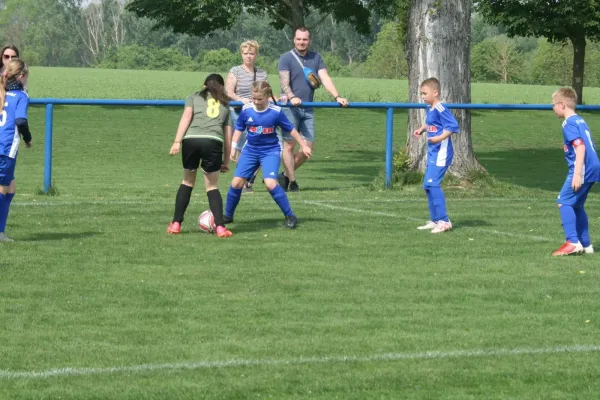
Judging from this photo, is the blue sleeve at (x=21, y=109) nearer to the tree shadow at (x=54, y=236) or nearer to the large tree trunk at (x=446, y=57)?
the tree shadow at (x=54, y=236)

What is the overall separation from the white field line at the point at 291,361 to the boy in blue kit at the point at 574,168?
3580mm

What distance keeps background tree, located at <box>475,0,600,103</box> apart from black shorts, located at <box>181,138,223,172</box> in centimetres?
4027

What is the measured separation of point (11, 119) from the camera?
36.8 feet

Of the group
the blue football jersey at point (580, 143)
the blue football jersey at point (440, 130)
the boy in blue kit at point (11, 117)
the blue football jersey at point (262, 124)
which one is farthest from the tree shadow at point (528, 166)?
the boy in blue kit at point (11, 117)

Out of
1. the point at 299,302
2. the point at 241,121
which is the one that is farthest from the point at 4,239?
the point at 299,302

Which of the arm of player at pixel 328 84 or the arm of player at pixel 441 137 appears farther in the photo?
the arm of player at pixel 328 84

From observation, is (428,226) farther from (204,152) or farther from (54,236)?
(54,236)

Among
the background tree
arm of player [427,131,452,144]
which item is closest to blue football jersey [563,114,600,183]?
arm of player [427,131,452,144]

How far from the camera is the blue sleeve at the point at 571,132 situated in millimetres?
10695

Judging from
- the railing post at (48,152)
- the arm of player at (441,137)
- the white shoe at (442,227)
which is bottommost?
the white shoe at (442,227)

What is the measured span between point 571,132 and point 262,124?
10.3 feet

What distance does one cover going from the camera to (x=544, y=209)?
1518 centimetres

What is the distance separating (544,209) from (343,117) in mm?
27810

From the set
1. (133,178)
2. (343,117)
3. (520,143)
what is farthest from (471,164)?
(343,117)
